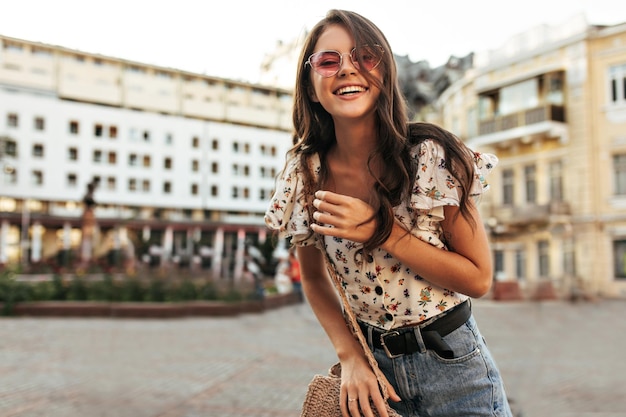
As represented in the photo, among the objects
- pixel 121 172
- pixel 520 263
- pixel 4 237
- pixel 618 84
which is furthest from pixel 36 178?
pixel 618 84

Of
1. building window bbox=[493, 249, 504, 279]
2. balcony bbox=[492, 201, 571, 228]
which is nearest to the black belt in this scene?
balcony bbox=[492, 201, 571, 228]

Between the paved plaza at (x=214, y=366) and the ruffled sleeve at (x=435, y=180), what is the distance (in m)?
2.26

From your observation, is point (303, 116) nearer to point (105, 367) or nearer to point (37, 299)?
point (105, 367)

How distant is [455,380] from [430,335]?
12cm

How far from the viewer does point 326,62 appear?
1.42 metres

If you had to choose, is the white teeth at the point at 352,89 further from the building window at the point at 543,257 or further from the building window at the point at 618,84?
the building window at the point at 543,257

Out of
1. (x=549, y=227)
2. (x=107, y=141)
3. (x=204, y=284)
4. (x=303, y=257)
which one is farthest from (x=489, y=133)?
(x=107, y=141)

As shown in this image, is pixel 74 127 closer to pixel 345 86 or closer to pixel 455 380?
pixel 345 86

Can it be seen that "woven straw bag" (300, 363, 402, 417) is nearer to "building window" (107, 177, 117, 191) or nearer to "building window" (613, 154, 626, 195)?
"building window" (613, 154, 626, 195)

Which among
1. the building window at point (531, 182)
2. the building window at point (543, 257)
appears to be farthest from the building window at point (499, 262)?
the building window at point (531, 182)

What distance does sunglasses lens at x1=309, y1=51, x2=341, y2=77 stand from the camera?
1406 millimetres

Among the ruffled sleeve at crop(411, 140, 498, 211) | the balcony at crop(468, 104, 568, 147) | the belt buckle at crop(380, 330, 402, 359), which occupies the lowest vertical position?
the belt buckle at crop(380, 330, 402, 359)

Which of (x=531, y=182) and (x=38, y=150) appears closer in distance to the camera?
(x=531, y=182)

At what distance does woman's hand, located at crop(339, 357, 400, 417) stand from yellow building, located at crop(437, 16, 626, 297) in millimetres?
20119
